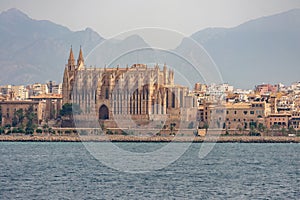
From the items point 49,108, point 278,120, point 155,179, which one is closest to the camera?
point 155,179

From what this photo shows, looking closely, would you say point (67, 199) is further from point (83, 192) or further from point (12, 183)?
point (12, 183)

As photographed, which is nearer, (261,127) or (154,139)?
(154,139)

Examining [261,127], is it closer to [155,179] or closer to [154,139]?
[154,139]

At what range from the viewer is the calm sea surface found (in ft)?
117

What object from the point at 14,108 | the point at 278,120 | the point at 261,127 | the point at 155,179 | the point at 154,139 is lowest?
the point at 155,179

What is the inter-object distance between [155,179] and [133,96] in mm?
62647

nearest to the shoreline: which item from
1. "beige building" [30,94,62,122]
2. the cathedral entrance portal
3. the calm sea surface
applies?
the cathedral entrance portal

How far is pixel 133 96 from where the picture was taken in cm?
10431

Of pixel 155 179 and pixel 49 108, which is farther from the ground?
pixel 49 108

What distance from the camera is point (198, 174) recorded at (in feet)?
147

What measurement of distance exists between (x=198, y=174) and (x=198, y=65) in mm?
24371

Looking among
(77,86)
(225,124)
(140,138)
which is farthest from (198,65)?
(77,86)

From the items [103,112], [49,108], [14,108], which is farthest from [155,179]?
[49,108]

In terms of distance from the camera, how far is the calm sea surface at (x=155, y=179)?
35688 mm
